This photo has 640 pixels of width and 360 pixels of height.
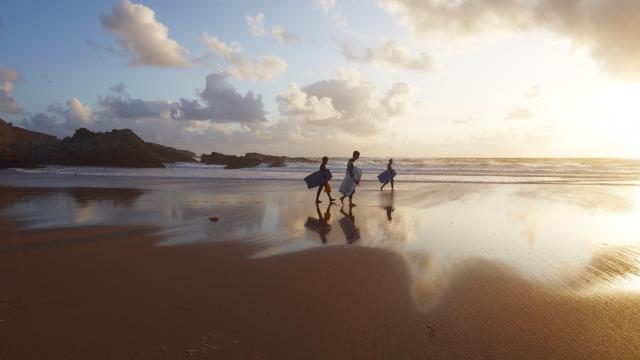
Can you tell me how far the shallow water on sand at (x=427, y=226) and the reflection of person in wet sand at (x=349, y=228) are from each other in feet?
0.09

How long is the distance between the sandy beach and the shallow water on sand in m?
0.06

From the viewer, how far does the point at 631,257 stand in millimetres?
7492

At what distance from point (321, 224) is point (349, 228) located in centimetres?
97

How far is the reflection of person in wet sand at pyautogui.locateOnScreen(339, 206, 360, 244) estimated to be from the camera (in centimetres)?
919

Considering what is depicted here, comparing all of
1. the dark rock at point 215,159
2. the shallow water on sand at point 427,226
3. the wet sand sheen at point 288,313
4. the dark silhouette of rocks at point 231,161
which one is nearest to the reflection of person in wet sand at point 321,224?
the shallow water on sand at point 427,226

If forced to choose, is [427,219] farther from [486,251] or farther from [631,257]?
[631,257]

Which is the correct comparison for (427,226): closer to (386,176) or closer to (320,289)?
(320,289)

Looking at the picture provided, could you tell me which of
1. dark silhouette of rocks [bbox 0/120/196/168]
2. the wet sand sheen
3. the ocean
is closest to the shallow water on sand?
the wet sand sheen

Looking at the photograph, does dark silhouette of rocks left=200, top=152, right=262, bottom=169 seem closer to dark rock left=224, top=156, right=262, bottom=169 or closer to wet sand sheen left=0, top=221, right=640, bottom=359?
dark rock left=224, top=156, right=262, bottom=169

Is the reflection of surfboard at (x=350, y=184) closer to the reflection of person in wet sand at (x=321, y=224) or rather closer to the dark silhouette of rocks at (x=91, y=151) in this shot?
the reflection of person in wet sand at (x=321, y=224)

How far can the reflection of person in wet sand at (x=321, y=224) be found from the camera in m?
9.84

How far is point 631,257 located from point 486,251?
→ 2.45m

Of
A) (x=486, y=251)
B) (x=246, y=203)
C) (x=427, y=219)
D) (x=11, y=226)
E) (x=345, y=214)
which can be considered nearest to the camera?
(x=486, y=251)

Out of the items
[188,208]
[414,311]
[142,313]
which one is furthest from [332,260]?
[188,208]
